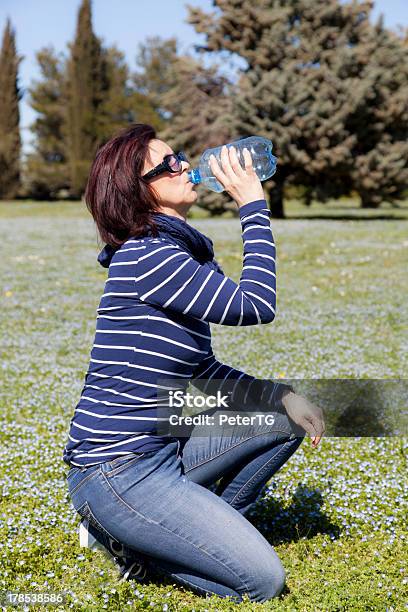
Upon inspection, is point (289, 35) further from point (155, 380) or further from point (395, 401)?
point (155, 380)

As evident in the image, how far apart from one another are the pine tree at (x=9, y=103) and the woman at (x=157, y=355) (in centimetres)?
5482

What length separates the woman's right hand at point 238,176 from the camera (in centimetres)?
333

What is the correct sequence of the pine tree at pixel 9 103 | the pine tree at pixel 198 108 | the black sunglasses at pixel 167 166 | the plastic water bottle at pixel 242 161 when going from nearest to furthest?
the black sunglasses at pixel 167 166 → the plastic water bottle at pixel 242 161 → the pine tree at pixel 198 108 → the pine tree at pixel 9 103

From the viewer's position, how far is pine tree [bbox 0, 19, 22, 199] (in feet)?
180

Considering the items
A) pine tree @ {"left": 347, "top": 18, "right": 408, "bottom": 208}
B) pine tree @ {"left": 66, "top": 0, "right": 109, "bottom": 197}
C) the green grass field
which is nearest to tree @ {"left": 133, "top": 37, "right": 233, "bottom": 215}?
pine tree @ {"left": 347, "top": 18, "right": 408, "bottom": 208}

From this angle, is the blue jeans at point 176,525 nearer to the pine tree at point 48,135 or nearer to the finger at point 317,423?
the finger at point 317,423

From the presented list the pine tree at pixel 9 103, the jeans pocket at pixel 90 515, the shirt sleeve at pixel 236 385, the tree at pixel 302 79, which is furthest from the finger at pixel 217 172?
the pine tree at pixel 9 103

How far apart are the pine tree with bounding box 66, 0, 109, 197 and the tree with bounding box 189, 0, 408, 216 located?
61.9ft

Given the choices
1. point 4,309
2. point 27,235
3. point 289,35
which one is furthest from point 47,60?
point 4,309

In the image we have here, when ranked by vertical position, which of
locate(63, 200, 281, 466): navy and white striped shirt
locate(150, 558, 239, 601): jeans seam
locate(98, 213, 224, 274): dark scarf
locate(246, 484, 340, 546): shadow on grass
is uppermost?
locate(98, 213, 224, 274): dark scarf

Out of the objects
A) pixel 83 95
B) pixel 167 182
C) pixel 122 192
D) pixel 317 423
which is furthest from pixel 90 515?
pixel 83 95

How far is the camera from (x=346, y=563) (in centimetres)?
378

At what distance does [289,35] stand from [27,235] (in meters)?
17.5

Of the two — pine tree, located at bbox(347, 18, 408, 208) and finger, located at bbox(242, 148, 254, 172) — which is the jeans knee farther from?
pine tree, located at bbox(347, 18, 408, 208)
